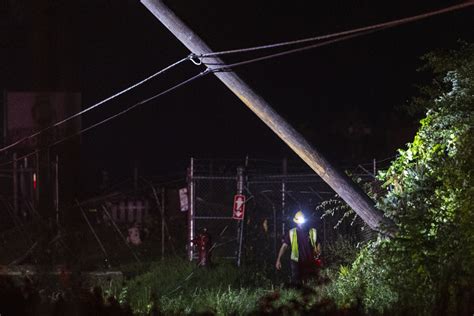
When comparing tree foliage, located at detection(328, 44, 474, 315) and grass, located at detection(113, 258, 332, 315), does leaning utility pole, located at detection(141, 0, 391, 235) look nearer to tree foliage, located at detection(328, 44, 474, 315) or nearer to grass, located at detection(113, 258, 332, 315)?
tree foliage, located at detection(328, 44, 474, 315)

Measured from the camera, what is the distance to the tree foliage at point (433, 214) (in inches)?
301

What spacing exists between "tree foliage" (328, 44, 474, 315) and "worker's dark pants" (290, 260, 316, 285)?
288 cm

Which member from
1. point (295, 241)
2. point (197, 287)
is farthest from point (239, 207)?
point (197, 287)

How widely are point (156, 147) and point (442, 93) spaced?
31.6m

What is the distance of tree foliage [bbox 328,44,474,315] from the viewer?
7641 millimetres

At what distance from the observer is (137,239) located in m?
20.2

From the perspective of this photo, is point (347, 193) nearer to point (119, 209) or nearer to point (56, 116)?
point (119, 209)

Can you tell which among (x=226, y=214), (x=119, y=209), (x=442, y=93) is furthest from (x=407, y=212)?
(x=119, y=209)

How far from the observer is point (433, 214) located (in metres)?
8.30

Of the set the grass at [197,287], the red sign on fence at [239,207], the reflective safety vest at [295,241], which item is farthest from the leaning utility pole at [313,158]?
the red sign on fence at [239,207]

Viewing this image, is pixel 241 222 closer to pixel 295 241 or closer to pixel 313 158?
pixel 295 241

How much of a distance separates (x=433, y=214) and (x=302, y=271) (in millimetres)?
4927

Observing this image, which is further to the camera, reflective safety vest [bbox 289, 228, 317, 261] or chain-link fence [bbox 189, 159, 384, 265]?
chain-link fence [bbox 189, 159, 384, 265]

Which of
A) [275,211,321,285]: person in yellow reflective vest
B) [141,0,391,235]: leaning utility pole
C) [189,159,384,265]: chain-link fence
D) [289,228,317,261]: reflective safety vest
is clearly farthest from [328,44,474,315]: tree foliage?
[189,159,384,265]: chain-link fence
